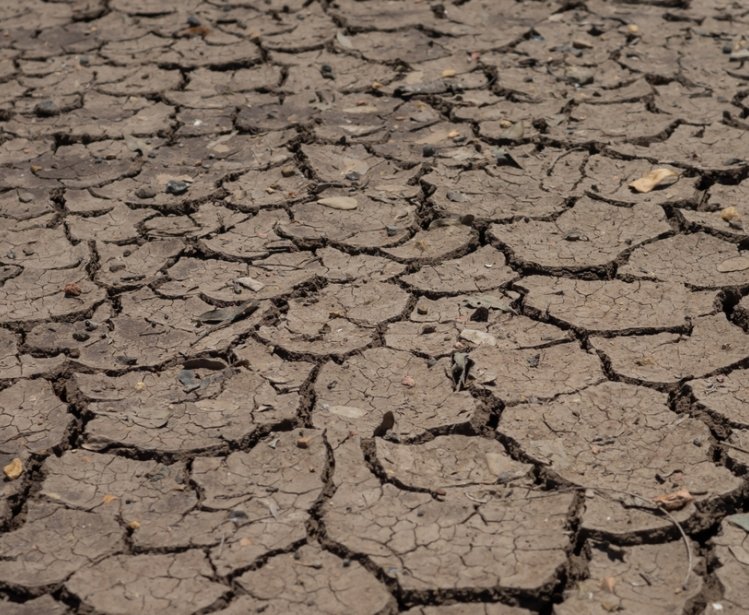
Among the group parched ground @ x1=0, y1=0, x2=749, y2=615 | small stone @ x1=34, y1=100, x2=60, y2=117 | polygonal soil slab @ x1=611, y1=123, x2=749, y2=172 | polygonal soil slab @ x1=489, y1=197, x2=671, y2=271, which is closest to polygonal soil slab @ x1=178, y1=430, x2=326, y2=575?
parched ground @ x1=0, y1=0, x2=749, y2=615

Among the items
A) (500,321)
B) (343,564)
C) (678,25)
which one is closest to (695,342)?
(500,321)

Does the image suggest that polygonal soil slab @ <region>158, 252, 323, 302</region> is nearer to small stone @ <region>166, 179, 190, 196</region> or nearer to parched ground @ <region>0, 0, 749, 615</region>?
parched ground @ <region>0, 0, 749, 615</region>

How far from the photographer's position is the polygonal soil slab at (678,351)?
303 centimetres

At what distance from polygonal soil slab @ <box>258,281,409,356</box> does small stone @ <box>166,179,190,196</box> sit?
0.76 metres

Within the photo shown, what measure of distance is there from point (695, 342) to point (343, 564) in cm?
117

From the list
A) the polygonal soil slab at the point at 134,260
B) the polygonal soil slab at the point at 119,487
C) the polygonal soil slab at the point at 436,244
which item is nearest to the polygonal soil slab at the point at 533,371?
the polygonal soil slab at the point at 436,244

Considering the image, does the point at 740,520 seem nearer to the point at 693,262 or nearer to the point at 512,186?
the point at 693,262

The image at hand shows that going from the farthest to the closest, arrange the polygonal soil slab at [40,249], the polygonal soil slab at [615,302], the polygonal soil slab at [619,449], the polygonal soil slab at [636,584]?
1. the polygonal soil slab at [40,249]
2. the polygonal soil slab at [615,302]
3. the polygonal soil slab at [619,449]
4. the polygonal soil slab at [636,584]

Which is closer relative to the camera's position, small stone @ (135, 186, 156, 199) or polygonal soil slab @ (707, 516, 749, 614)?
polygonal soil slab @ (707, 516, 749, 614)

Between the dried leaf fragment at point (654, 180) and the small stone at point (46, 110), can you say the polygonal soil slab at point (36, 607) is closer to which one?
the dried leaf fragment at point (654, 180)

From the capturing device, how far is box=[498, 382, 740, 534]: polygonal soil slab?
2.60 m

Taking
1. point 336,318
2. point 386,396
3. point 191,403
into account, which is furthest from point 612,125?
point 191,403

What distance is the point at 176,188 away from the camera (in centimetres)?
393

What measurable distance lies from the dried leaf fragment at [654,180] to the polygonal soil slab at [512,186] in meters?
0.19
